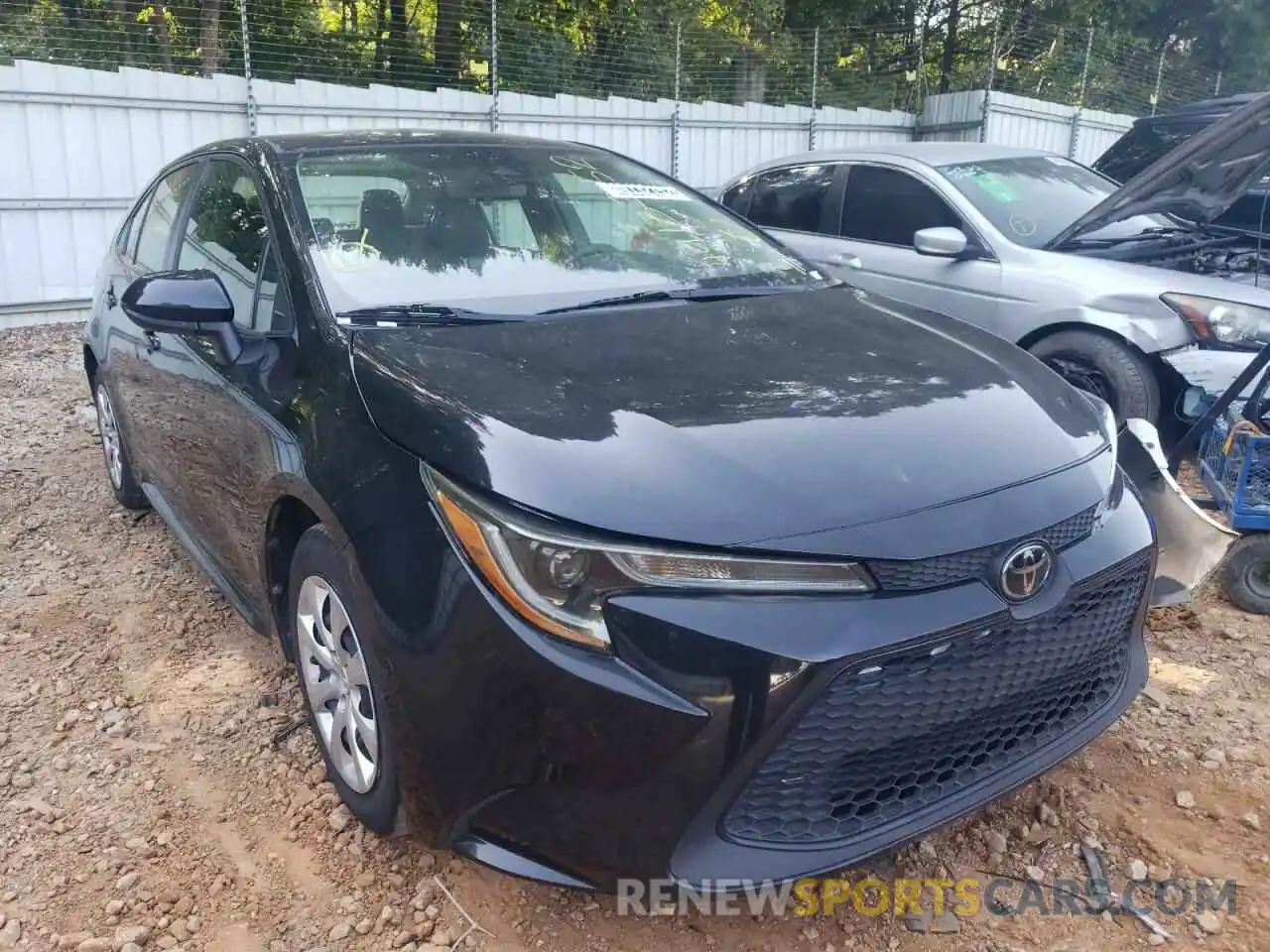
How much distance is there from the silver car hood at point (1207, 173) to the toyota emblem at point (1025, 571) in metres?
2.61

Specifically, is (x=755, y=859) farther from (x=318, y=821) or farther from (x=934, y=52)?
(x=934, y=52)

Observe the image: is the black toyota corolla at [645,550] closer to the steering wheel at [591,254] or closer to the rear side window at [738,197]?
the steering wheel at [591,254]

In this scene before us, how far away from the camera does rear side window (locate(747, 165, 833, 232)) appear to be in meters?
6.36

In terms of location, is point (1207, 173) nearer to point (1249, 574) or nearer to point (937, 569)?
point (1249, 574)

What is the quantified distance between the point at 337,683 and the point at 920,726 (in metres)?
1.28

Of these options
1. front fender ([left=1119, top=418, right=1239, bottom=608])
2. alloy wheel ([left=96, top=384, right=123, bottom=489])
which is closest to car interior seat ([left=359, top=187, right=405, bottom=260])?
alloy wheel ([left=96, top=384, right=123, bottom=489])

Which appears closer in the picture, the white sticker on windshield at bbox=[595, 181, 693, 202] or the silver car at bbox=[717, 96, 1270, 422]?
the white sticker on windshield at bbox=[595, 181, 693, 202]

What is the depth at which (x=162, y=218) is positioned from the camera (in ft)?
12.8

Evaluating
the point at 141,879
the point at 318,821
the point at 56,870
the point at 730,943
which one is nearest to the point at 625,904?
the point at 730,943

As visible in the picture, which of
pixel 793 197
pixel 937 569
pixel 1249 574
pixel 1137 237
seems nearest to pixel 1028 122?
pixel 793 197

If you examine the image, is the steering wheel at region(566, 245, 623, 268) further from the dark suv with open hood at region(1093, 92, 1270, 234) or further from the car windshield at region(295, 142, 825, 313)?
the dark suv with open hood at region(1093, 92, 1270, 234)

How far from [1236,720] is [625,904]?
1.86 meters

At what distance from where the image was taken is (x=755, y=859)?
1850 millimetres

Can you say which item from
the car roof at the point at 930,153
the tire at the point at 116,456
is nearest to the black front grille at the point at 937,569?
the tire at the point at 116,456
